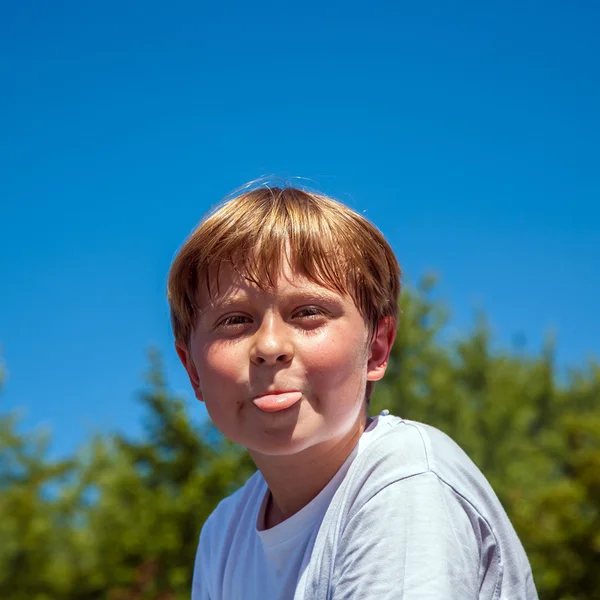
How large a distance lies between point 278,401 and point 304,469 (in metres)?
0.31

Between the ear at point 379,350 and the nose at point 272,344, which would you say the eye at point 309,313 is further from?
the ear at point 379,350

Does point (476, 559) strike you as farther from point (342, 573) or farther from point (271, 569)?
point (271, 569)

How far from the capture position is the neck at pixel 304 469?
1.98 m

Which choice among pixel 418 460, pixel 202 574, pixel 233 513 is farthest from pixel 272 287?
pixel 202 574

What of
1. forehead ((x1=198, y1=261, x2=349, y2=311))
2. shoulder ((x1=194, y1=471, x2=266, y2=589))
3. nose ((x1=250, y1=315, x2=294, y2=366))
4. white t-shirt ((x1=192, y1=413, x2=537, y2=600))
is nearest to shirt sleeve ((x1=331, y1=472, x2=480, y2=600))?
white t-shirt ((x1=192, y1=413, x2=537, y2=600))

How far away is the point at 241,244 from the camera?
1914 mm

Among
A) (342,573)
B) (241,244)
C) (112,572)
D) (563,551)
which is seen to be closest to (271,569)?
(342,573)

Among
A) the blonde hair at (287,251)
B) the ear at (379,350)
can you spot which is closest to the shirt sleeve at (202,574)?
the blonde hair at (287,251)

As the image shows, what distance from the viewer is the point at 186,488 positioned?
424 inches

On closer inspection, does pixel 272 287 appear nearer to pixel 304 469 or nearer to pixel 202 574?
pixel 304 469

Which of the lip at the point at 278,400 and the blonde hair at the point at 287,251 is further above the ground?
the blonde hair at the point at 287,251

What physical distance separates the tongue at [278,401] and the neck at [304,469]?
20 centimetres

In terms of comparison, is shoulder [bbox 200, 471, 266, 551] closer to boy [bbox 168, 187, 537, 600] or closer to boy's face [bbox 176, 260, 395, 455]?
boy [bbox 168, 187, 537, 600]

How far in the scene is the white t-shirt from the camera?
1.55 meters
